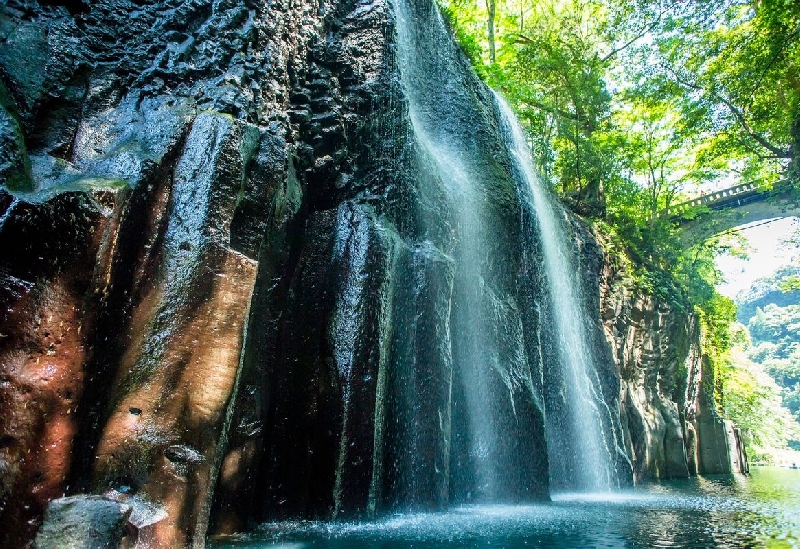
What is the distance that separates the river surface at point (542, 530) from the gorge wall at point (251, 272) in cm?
48

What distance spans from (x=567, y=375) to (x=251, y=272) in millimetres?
8969

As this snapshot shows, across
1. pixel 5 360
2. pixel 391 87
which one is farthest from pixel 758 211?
pixel 5 360

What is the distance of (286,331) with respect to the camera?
6355 millimetres

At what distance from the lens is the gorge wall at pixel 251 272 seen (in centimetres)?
379

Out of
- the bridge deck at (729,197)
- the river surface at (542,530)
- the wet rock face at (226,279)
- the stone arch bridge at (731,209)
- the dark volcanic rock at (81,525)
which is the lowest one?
the river surface at (542,530)

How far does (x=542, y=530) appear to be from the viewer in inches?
213

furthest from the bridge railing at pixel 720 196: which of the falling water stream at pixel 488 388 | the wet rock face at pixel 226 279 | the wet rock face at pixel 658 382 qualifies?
the wet rock face at pixel 226 279

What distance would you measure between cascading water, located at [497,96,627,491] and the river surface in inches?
128

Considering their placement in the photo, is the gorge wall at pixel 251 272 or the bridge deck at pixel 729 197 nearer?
the gorge wall at pixel 251 272

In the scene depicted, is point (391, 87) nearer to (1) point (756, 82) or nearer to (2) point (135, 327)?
(2) point (135, 327)

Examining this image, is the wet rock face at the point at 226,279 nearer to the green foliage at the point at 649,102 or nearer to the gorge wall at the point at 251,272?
the gorge wall at the point at 251,272

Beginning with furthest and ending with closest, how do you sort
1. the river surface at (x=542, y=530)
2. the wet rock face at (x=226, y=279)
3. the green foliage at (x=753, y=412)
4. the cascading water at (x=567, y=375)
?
1. the green foliage at (x=753, y=412)
2. the cascading water at (x=567, y=375)
3. the river surface at (x=542, y=530)
4. the wet rock face at (x=226, y=279)

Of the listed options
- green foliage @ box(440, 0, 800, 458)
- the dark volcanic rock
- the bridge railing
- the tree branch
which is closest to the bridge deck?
the bridge railing

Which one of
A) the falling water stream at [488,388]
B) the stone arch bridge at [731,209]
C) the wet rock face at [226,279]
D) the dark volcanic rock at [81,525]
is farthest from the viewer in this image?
the stone arch bridge at [731,209]
